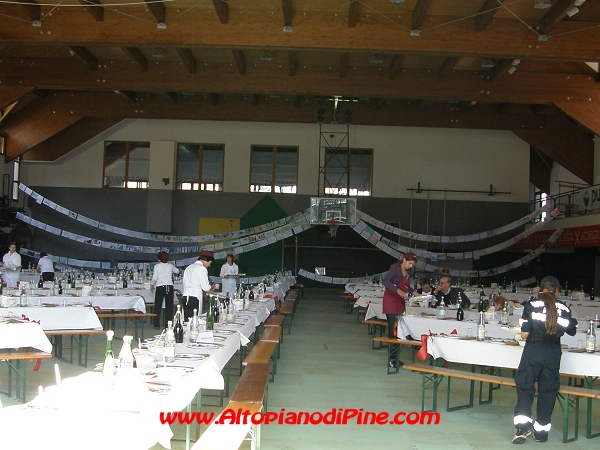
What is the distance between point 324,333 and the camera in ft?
37.3

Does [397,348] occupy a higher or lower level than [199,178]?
lower

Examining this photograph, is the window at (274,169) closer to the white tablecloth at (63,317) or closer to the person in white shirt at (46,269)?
the person in white shirt at (46,269)

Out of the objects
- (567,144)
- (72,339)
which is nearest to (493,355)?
(72,339)

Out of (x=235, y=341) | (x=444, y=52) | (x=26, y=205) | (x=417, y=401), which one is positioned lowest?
(x=417, y=401)

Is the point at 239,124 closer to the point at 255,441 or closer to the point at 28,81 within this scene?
the point at 28,81

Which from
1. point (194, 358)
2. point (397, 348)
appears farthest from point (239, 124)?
point (194, 358)

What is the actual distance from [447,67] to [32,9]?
7.46 meters

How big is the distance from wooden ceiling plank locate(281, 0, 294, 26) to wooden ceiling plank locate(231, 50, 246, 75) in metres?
2.66

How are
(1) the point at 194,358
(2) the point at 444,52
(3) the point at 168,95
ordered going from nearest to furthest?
(1) the point at 194,358, (2) the point at 444,52, (3) the point at 168,95

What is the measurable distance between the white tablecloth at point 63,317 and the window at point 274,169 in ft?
37.4

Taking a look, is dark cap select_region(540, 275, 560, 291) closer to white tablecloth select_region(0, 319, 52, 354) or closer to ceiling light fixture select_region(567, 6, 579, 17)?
white tablecloth select_region(0, 319, 52, 354)

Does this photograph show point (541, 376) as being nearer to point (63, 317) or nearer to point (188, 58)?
point (63, 317)

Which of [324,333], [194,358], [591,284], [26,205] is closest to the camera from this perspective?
[194,358]

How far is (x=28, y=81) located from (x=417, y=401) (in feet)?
35.0
